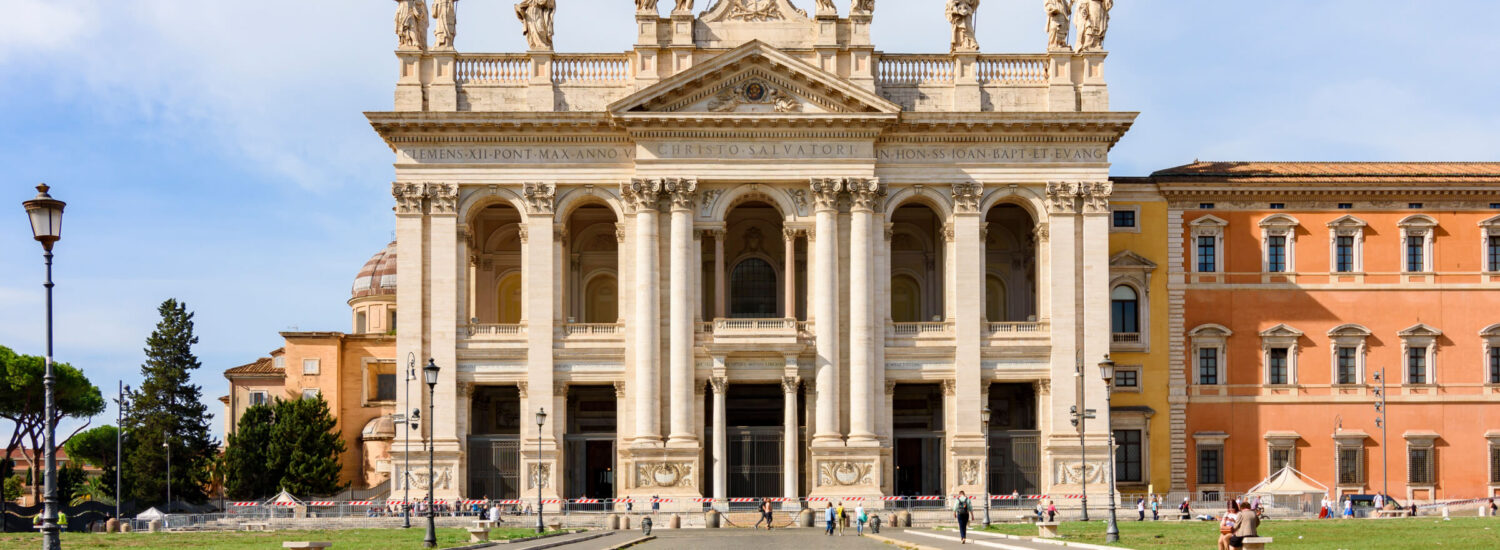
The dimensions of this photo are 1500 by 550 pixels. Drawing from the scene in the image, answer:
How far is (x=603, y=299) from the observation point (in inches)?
2431

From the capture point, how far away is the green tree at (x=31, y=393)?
81562mm

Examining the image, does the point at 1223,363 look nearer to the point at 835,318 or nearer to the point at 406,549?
the point at 835,318

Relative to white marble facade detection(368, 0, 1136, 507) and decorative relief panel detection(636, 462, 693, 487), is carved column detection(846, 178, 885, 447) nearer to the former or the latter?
white marble facade detection(368, 0, 1136, 507)

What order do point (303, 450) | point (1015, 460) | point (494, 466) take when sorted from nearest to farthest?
point (494, 466) < point (1015, 460) < point (303, 450)

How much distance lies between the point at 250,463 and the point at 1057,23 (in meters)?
35.9

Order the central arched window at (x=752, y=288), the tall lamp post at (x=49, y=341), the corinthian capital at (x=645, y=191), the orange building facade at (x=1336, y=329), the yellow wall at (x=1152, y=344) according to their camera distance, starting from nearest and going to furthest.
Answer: the tall lamp post at (x=49, y=341) → the corinthian capital at (x=645, y=191) → the yellow wall at (x=1152, y=344) → the orange building facade at (x=1336, y=329) → the central arched window at (x=752, y=288)

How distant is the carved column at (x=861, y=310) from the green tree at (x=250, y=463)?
980 inches

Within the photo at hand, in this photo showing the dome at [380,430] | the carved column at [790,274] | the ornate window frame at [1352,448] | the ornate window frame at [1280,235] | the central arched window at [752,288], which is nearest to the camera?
the carved column at [790,274]

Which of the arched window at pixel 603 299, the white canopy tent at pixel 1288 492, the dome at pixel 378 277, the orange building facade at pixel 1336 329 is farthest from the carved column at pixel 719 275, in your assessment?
the dome at pixel 378 277

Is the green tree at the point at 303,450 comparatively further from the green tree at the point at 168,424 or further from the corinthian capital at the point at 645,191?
the corinthian capital at the point at 645,191

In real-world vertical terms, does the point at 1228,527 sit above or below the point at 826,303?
below

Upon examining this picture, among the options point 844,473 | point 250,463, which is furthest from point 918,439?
point 250,463

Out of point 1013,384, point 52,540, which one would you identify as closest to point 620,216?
point 1013,384

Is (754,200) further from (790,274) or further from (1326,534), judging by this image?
(1326,534)
